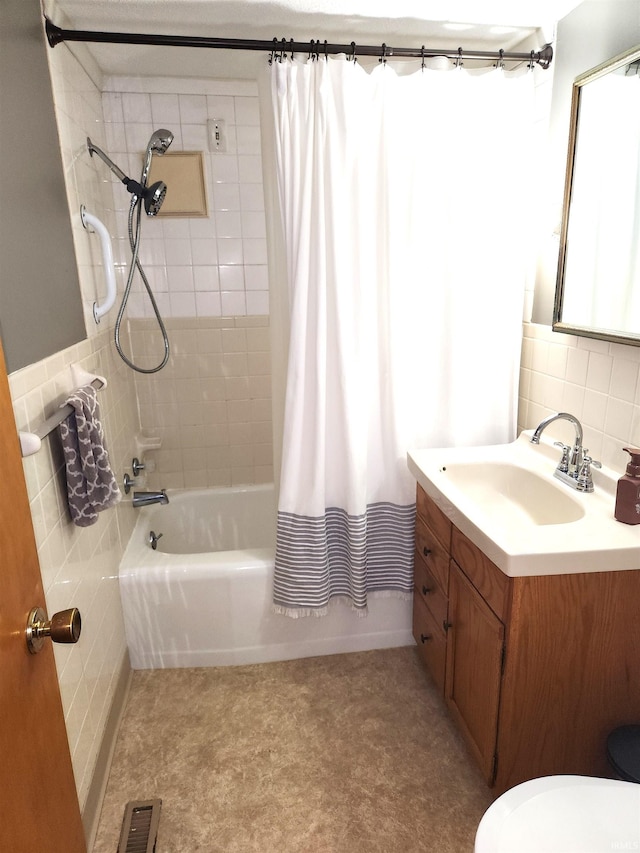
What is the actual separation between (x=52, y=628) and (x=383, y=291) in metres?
1.43

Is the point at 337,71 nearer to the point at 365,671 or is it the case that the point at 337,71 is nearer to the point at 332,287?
the point at 332,287

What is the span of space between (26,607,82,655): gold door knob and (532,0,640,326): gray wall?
1722 mm

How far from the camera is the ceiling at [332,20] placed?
65.6 inches

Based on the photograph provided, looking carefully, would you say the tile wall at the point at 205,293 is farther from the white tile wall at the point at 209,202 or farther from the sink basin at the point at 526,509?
the sink basin at the point at 526,509

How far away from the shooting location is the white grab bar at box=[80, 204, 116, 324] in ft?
5.87

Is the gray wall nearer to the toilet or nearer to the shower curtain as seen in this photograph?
the shower curtain

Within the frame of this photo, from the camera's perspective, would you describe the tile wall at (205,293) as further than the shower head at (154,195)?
Yes

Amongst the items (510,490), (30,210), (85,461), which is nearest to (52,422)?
(85,461)

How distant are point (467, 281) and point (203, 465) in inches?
63.4

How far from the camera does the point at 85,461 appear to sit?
1.44 m

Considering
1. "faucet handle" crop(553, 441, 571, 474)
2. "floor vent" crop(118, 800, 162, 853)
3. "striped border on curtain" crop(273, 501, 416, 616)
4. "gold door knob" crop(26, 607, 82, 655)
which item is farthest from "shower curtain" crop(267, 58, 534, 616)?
"gold door knob" crop(26, 607, 82, 655)

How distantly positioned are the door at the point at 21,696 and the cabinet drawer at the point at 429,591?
1.20 meters

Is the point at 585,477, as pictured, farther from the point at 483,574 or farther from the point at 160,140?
the point at 160,140

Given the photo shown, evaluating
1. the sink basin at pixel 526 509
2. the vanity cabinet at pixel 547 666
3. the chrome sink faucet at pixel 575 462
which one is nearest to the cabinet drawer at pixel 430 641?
the vanity cabinet at pixel 547 666
